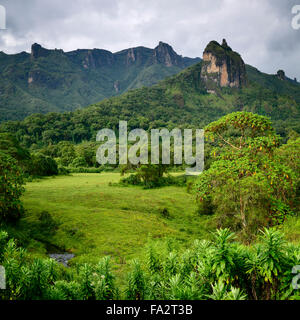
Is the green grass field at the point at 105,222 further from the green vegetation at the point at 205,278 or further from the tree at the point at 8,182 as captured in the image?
the green vegetation at the point at 205,278

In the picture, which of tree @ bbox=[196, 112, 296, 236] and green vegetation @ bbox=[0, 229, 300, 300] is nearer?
green vegetation @ bbox=[0, 229, 300, 300]

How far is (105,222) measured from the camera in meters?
20.8

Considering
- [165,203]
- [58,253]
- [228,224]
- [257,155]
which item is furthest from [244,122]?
[165,203]

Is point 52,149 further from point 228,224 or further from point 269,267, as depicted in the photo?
point 269,267

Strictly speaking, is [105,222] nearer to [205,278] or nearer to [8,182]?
[8,182]

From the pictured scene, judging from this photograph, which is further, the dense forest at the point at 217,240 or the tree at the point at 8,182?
the tree at the point at 8,182

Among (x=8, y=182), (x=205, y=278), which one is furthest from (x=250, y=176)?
(x=8, y=182)

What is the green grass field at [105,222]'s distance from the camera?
634 inches

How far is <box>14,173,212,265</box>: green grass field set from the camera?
16094 millimetres

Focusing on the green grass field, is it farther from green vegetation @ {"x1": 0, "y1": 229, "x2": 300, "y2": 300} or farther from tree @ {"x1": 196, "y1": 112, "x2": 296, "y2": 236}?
green vegetation @ {"x1": 0, "y1": 229, "x2": 300, "y2": 300}

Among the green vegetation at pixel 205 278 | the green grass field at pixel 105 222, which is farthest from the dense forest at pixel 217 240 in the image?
the green grass field at pixel 105 222

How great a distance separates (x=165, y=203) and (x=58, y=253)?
17.2 metres

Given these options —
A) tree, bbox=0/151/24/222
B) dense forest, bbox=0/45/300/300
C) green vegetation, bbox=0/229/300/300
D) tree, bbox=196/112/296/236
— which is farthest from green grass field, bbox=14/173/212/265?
green vegetation, bbox=0/229/300/300
